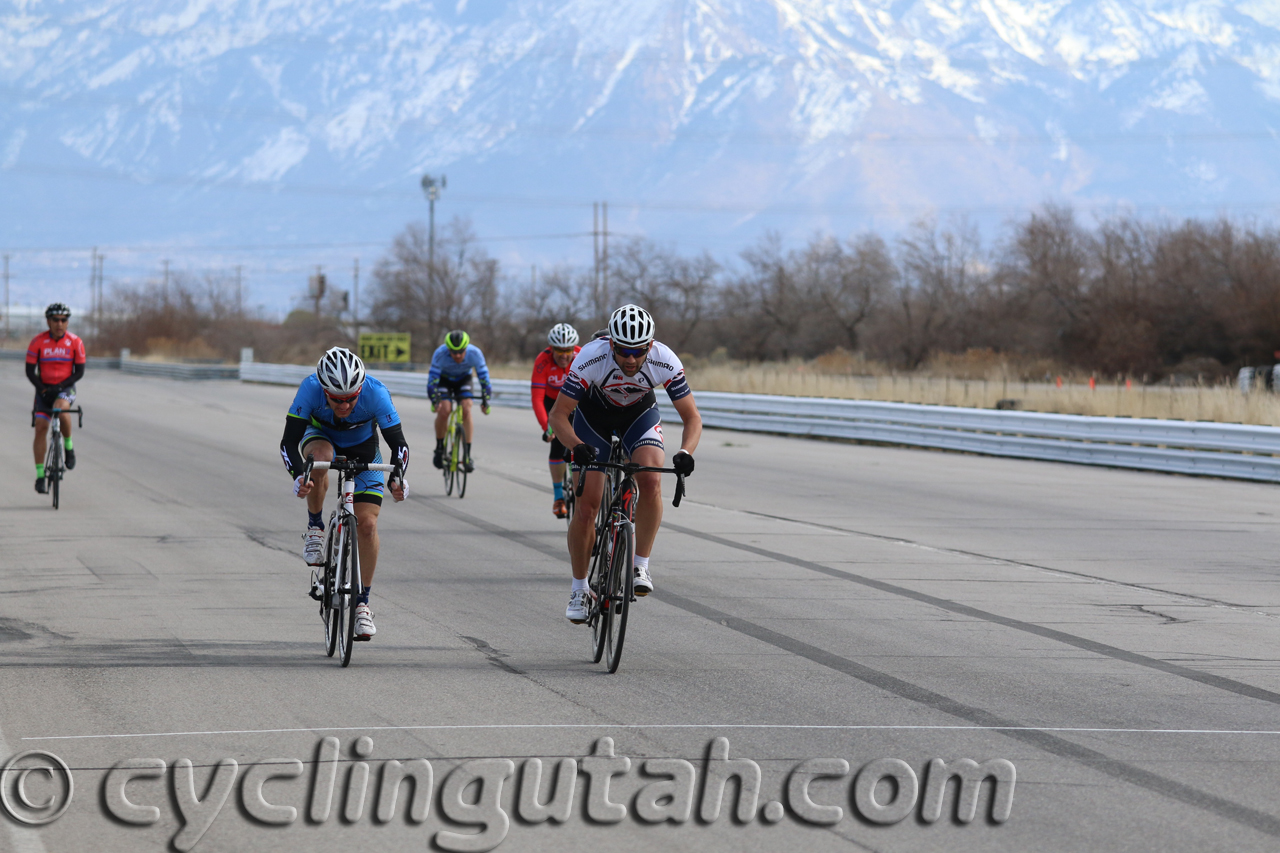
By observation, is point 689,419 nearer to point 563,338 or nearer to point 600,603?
point 600,603

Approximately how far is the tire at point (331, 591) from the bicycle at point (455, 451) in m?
8.06

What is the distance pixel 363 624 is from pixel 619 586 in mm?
1367

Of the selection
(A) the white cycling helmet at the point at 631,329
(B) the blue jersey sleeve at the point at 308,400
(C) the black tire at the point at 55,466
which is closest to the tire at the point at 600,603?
(A) the white cycling helmet at the point at 631,329

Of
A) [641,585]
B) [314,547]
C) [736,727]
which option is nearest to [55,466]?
[314,547]

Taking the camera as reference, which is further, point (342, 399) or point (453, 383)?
point (453, 383)

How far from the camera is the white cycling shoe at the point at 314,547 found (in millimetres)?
7824

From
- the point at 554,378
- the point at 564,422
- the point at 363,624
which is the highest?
the point at 554,378

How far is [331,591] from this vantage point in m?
7.52

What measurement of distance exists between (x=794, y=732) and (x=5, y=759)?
3.25 meters

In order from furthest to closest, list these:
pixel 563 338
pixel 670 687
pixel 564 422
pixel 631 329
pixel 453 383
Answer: pixel 453 383
pixel 563 338
pixel 564 422
pixel 631 329
pixel 670 687

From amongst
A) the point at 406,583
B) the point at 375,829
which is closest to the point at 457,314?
the point at 406,583

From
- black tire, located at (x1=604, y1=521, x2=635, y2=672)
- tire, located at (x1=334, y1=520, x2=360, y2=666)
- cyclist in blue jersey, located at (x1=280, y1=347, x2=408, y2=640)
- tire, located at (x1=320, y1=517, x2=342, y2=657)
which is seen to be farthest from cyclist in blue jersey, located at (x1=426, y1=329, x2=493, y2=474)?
black tire, located at (x1=604, y1=521, x2=635, y2=672)

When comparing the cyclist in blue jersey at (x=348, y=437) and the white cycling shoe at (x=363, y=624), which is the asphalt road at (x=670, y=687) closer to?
the white cycling shoe at (x=363, y=624)

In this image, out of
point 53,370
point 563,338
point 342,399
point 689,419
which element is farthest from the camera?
point 53,370
